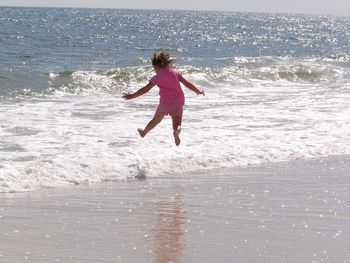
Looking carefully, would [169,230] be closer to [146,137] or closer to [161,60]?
[161,60]

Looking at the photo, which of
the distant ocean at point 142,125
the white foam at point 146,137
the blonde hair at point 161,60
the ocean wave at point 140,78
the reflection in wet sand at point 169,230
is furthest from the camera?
the ocean wave at point 140,78

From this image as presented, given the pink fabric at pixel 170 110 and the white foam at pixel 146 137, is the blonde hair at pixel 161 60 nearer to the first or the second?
the pink fabric at pixel 170 110

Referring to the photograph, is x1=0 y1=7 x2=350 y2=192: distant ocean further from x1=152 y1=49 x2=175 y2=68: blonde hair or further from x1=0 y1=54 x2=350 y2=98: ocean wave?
x1=152 y1=49 x2=175 y2=68: blonde hair

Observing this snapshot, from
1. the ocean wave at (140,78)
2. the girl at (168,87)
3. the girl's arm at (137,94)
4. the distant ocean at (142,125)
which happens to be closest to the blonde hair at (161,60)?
the girl at (168,87)

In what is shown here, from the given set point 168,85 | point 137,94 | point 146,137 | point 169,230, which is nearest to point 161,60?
point 168,85

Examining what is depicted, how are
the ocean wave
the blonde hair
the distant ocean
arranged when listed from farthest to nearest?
the ocean wave, the blonde hair, the distant ocean

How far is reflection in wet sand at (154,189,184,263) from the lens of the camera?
5.79 m

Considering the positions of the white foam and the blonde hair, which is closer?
the white foam

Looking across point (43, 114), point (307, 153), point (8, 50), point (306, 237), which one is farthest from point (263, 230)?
point (8, 50)

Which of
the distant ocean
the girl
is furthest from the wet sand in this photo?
the girl

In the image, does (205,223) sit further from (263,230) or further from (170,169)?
(170,169)

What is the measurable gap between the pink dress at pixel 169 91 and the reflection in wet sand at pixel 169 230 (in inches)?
97.0

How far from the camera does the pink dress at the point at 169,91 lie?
10273mm

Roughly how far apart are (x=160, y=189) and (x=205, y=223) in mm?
1670
